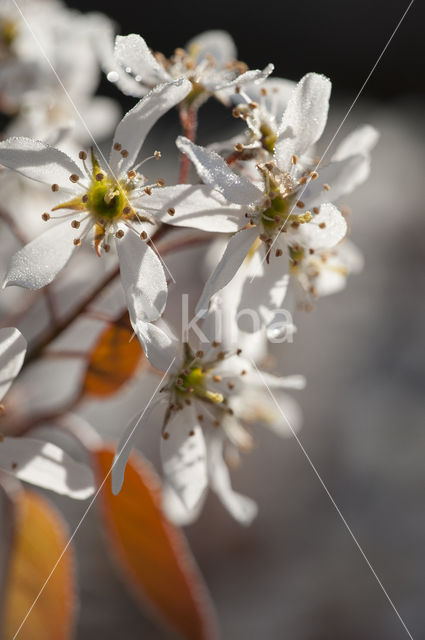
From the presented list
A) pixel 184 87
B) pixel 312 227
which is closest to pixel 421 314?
pixel 312 227

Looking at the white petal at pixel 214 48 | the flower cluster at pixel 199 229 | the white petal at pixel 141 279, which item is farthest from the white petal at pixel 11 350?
the white petal at pixel 214 48

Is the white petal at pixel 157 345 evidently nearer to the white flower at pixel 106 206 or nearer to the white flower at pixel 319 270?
the white flower at pixel 106 206

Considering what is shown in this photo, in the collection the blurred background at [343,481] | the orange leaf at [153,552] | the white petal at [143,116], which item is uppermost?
the white petal at [143,116]

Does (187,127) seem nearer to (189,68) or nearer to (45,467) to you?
(189,68)

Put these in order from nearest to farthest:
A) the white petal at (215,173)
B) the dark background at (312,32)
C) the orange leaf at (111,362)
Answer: the white petal at (215,173) → the orange leaf at (111,362) → the dark background at (312,32)

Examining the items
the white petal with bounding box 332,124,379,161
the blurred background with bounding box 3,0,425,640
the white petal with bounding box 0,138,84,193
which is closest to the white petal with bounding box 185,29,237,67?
the white petal with bounding box 332,124,379,161

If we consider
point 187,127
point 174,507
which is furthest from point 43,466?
point 187,127

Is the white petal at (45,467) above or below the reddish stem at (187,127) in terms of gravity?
below

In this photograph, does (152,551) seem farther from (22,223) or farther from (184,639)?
(22,223)
